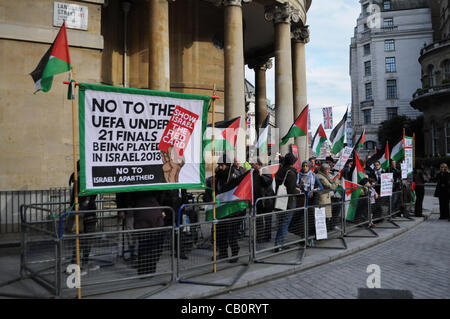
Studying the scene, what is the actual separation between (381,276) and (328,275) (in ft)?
2.81

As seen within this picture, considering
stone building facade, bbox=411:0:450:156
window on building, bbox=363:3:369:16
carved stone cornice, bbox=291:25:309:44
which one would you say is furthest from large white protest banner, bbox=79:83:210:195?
window on building, bbox=363:3:369:16

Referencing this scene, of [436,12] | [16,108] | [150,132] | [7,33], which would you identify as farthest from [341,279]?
[436,12]

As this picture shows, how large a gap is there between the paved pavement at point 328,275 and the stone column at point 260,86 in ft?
57.6

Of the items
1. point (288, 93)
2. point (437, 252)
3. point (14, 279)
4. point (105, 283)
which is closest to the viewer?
point (105, 283)

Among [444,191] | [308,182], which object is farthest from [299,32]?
[308,182]

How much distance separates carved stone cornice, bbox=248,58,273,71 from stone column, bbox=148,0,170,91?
14.1 meters

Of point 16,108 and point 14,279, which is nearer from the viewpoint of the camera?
point 14,279

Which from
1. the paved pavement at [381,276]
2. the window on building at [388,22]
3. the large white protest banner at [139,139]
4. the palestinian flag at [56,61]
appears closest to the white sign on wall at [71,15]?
the palestinian flag at [56,61]

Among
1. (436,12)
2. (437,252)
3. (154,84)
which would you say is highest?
(436,12)

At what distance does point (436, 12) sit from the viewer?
62031 mm

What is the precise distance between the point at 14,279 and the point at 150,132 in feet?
10.5

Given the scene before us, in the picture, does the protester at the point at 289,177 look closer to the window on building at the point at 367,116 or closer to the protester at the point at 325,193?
the protester at the point at 325,193

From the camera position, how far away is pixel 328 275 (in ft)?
21.4
